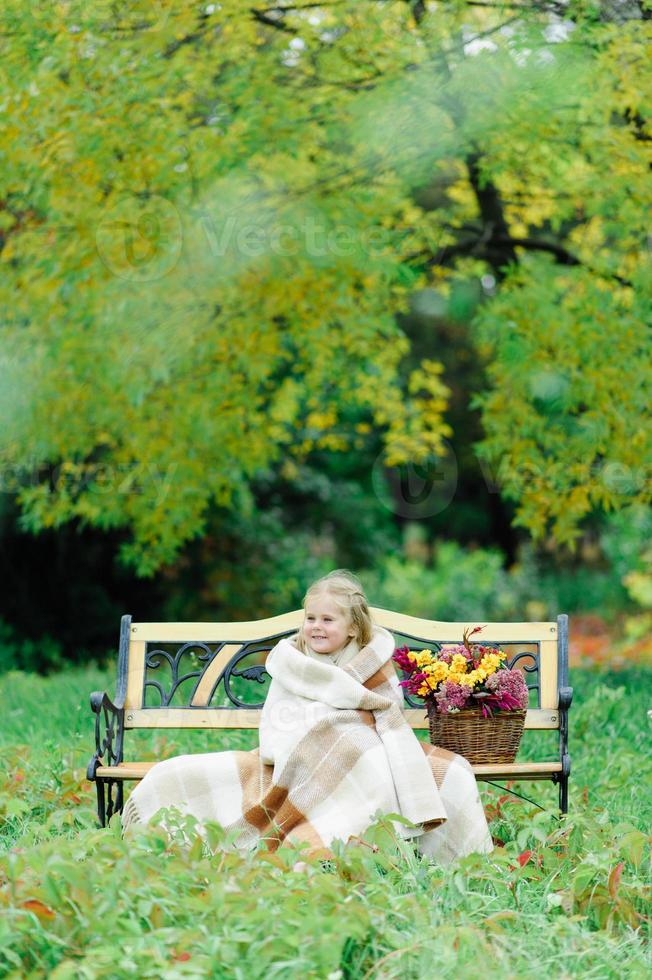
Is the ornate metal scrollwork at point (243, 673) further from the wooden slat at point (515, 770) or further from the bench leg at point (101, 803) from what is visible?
the wooden slat at point (515, 770)

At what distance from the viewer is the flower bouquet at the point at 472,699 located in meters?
3.71

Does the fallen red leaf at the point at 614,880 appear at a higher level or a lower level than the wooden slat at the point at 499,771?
higher

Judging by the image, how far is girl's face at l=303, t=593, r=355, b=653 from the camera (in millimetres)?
3789

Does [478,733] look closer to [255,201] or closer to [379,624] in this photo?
[379,624]

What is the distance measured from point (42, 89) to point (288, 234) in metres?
1.52

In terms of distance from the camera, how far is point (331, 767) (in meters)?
3.53

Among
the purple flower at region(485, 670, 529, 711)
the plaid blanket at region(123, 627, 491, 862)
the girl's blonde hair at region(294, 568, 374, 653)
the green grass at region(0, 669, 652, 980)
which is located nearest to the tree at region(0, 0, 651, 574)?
the girl's blonde hair at region(294, 568, 374, 653)

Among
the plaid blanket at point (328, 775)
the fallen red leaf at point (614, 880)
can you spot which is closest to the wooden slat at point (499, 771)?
the plaid blanket at point (328, 775)

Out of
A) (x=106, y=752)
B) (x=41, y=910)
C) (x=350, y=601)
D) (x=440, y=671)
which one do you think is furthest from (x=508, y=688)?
(x=41, y=910)

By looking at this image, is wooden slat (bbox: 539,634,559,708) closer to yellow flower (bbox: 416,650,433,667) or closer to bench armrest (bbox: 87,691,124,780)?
yellow flower (bbox: 416,650,433,667)

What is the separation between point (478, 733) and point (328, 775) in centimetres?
57

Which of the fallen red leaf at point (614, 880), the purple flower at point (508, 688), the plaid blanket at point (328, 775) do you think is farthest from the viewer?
the purple flower at point (508, 688)

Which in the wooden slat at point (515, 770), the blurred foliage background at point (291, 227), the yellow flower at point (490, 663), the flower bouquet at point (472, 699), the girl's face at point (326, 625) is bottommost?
the wooden slat at point (515, 770)

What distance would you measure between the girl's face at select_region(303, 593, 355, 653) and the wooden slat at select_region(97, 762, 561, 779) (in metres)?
0.62
